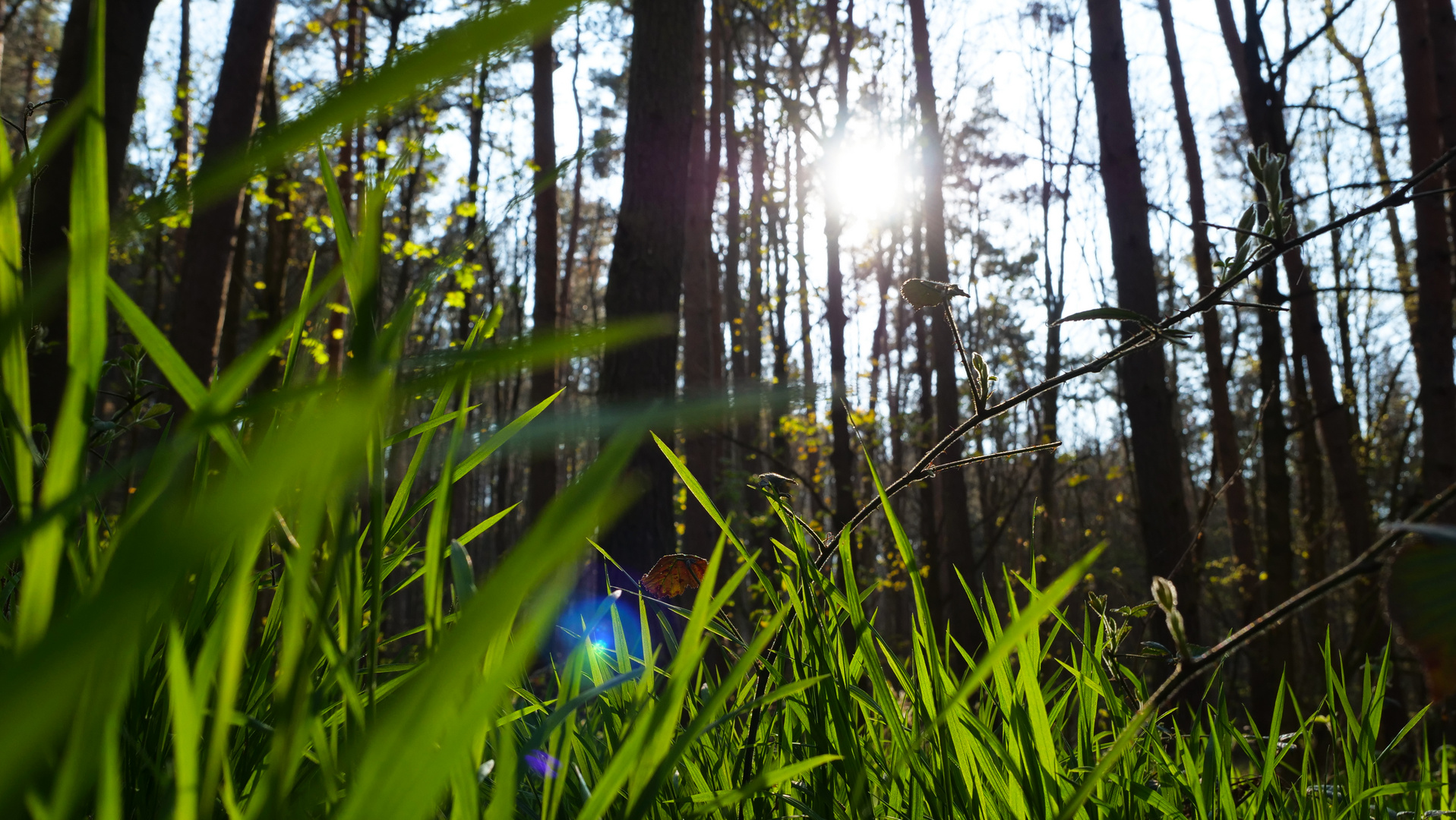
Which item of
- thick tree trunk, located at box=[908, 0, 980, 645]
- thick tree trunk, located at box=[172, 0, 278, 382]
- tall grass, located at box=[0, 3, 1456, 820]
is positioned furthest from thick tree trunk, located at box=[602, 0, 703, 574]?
thick tree trunk, located at box=[908, 0, 980, 645]

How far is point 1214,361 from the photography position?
832 centimetres

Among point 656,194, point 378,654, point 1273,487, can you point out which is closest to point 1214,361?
point 1273,487

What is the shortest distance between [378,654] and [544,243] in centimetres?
916

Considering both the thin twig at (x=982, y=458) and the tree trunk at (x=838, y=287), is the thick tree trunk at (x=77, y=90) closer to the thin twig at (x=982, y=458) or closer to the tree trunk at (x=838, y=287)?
the thin twig at (x=982, y=458)

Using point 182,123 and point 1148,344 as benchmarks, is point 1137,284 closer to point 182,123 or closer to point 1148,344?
point 1148,344

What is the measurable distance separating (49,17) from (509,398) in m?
10.4

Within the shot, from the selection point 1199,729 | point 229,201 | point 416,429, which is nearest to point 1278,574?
point 1199,729

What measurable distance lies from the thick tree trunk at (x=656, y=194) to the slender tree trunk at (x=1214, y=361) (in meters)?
4.81

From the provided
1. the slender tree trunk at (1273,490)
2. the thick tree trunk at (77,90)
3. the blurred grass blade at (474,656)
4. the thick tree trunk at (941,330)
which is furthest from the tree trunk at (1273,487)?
the thick tree trunk at (77,90)

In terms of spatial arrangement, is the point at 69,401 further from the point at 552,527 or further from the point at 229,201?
the point at 229,201

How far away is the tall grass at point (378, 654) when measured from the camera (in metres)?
0.22

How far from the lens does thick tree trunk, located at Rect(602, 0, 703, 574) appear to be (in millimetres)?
3949

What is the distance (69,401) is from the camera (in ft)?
0.91

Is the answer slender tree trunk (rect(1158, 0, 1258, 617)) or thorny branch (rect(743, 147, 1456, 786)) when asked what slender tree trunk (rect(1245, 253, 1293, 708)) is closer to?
slender tree trunk (rect(1158, 0, 1258, 617))
